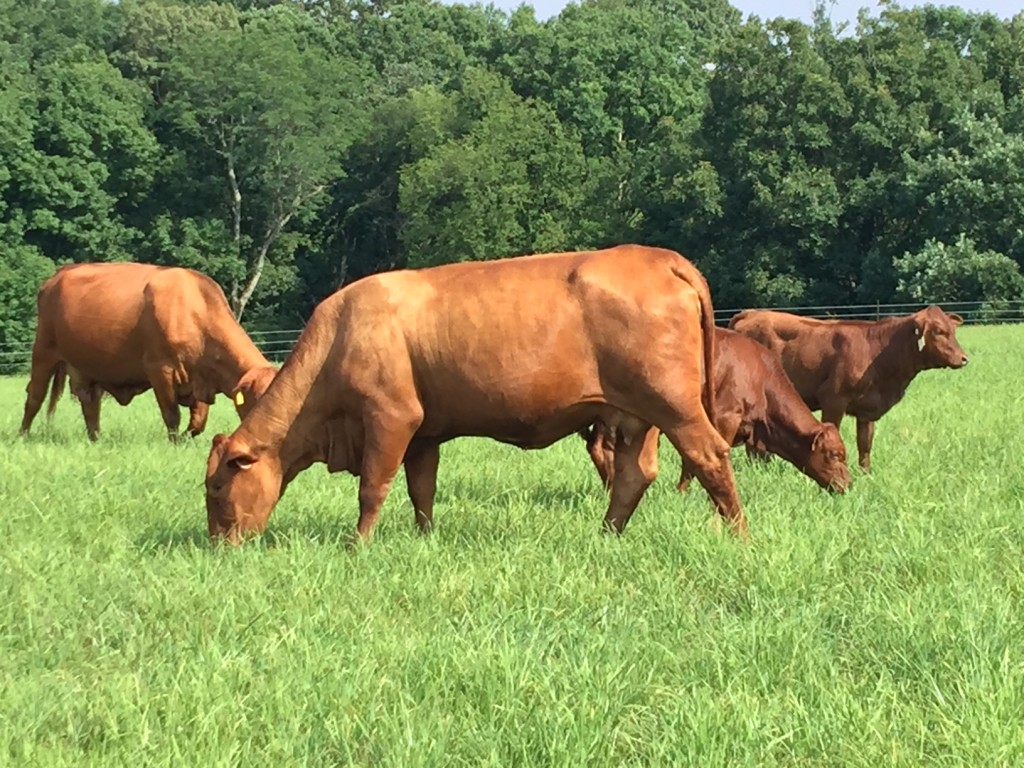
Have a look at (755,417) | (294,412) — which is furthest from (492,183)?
(294,412)

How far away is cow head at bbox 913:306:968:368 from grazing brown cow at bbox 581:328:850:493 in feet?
9.81

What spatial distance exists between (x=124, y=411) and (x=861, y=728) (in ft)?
50.5

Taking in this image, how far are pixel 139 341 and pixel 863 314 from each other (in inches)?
1118

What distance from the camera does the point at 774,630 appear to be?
4152 mm

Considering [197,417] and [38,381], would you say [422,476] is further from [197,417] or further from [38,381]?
[38,381]

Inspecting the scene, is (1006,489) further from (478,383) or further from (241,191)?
(241,191)

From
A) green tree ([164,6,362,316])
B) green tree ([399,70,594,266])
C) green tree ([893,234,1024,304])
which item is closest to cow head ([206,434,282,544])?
green tree ([893,234,1024,304])

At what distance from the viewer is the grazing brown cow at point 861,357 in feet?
34.9

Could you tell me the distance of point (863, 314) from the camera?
36000mm

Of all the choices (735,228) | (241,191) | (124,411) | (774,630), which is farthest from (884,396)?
(241,191)

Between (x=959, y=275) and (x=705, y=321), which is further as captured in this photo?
(x=959, y=275)

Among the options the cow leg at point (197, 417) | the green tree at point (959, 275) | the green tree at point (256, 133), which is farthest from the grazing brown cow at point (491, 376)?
the green tree at point (256, 133)

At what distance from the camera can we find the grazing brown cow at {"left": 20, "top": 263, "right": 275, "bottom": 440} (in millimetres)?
11484

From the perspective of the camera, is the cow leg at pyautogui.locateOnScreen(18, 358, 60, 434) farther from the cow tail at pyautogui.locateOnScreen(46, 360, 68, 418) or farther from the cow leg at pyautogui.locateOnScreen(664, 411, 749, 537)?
the cow leg at pyautogui.locateOnScreen(664, 411, 749, 537)
